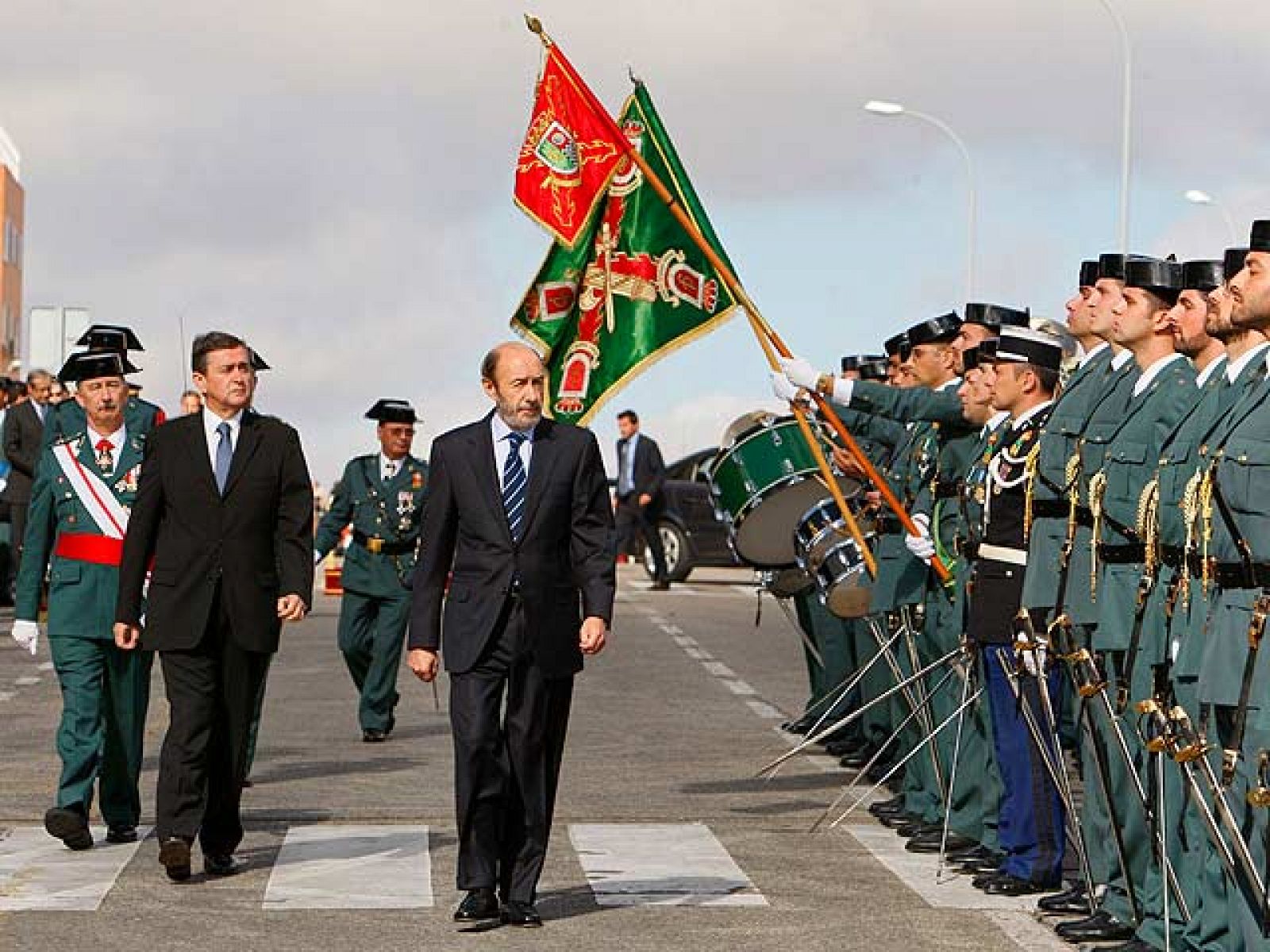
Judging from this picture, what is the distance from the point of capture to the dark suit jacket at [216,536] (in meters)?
11.3

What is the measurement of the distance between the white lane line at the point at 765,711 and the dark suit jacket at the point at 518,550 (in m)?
8.31

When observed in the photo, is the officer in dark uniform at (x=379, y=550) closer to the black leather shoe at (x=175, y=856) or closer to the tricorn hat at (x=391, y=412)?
the tricorn hat at (x=391, y=412)

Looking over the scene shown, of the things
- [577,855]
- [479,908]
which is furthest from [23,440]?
[479,908]

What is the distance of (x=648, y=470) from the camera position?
38.7 metres

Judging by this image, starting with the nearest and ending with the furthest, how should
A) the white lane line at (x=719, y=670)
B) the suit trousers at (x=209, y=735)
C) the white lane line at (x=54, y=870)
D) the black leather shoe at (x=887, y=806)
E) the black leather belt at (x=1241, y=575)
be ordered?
the black leather belt at (x=1241, y=575), the white lane line at (x=54, y=870), the suit trousers at (x=209, y=735), the black leather shoe at (x=887, y=806), the white lane line at (x=719, y=670)

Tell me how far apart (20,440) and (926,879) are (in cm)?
1910

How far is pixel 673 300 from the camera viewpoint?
14.2 metres

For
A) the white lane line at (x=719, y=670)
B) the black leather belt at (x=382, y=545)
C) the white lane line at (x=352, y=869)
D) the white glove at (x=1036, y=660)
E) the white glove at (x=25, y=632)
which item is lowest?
the white lane line at (x=352, y=869)

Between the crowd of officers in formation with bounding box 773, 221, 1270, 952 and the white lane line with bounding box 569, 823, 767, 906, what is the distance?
2.99 ft

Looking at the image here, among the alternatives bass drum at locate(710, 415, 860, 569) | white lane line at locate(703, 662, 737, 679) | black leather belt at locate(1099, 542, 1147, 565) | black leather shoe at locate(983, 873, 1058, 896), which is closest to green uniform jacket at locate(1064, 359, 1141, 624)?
black leather belt at locate(1099, 542, 1147, 565)

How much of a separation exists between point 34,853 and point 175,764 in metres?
0.92

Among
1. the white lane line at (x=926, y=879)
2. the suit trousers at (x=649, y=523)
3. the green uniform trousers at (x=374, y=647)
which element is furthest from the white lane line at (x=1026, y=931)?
the suit trousers at (x=649, y=523)

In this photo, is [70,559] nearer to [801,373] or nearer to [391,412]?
[801,373]

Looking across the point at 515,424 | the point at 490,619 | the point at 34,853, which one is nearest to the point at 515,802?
the point at 490,619
